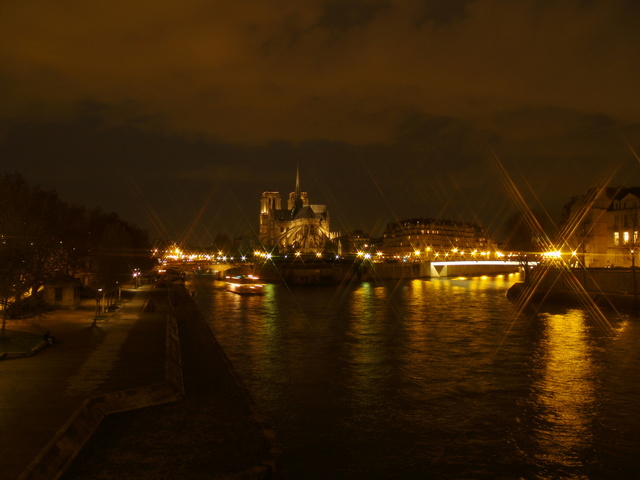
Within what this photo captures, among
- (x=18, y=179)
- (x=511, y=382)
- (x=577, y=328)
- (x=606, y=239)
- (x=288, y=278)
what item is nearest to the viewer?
(x=511, y=382)

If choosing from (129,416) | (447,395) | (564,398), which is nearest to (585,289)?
(564,398)

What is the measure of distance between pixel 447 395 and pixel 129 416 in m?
9.12

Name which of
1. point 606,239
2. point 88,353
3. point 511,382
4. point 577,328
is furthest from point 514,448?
point 606,239

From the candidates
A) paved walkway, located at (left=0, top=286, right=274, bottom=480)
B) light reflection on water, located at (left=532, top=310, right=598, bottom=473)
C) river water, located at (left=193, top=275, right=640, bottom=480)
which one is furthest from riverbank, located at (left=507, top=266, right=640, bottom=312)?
paved walkway, located at (left=0, top=286, right=274, bottom=480)

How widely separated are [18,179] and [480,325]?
30.4m

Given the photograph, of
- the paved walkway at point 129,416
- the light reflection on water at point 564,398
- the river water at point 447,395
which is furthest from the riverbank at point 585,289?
the paved walkway at point 129,416

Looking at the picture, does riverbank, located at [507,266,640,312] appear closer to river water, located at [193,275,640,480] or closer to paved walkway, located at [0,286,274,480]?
river water, located at [193,275,640,480]

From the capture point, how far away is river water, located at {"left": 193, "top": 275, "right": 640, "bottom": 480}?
39.3ft

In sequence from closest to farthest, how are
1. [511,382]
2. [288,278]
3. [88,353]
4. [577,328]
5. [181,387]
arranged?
1. [181,387]
2. [88,353]
3. [511,382]
4. [577,328]
5. [288,278]

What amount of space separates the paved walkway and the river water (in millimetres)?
1365

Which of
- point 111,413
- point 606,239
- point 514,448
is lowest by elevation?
point 514,448

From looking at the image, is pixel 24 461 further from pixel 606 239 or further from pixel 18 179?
pixel 606 239

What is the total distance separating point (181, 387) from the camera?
14.9 m

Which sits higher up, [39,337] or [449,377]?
[39,337]
